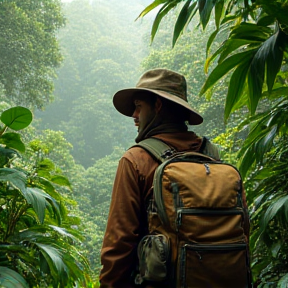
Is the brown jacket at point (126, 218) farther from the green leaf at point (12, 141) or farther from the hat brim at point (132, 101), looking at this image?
the green leaf at point (12, 141)

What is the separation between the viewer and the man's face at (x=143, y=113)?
1104mm

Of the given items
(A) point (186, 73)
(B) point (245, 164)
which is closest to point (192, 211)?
(B) point (245, 164)

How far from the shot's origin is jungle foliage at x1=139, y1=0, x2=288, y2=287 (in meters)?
1.23

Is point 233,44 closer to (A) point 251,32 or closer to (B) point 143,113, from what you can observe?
(A) point 251,32

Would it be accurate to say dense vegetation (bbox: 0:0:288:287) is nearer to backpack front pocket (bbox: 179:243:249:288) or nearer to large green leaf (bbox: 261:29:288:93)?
large green leaf (bbox: 261:29:288:93)

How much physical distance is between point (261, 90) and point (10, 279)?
0.85 m

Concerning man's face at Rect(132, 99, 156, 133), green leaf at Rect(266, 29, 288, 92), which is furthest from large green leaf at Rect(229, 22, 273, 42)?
man's face at Rect(132, 99, 156, 133)

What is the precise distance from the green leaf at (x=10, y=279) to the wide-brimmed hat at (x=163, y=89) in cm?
54

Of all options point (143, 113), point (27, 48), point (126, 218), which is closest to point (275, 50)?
point (143, 113)

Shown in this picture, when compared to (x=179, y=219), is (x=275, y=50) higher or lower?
higher

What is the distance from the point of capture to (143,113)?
112cm

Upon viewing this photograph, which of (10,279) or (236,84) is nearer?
(10,279)

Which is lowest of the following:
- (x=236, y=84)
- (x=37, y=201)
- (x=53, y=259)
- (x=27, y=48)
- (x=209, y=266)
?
(x=209, y=266)

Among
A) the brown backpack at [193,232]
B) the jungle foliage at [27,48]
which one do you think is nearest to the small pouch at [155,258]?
the brown backpack at [193,232]
